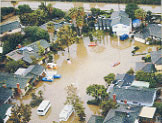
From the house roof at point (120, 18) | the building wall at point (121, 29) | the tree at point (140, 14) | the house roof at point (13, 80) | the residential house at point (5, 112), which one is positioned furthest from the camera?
the house roof at point (120, 18)

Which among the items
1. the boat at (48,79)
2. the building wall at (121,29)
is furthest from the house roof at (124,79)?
the building wall at (121,29)

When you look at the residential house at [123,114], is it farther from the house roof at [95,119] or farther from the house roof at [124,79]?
the house roof at [124,79]

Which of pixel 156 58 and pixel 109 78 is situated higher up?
pixel 156 58

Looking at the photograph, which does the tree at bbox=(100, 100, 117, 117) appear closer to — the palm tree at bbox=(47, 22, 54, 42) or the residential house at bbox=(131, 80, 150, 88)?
the residential house at bbox=(131, 80, 150, 88)

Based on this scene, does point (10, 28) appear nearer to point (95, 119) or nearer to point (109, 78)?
point (109, 78)

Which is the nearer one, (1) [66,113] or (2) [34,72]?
(1) [66,113]

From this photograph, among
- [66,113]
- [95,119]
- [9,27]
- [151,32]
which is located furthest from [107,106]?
[9,27]

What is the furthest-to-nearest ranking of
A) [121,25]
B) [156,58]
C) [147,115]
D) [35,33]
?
[35,33]
[121,25]
[156,58]
[147,115]
